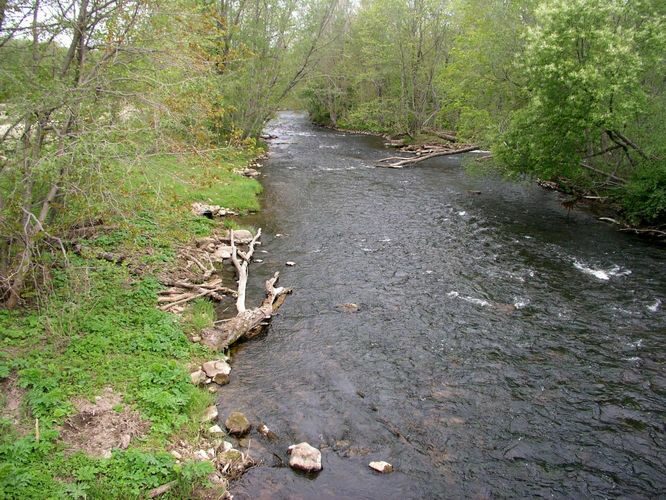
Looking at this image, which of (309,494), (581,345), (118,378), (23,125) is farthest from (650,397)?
Answer: (23,125)

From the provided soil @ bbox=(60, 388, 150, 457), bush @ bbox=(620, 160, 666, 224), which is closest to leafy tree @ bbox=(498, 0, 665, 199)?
bush @ bbox=(620, 160, 666, 224)

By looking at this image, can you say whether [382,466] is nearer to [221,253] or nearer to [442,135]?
[221,253]

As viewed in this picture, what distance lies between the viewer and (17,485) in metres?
5.75

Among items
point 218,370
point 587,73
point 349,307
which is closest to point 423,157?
point 587,73

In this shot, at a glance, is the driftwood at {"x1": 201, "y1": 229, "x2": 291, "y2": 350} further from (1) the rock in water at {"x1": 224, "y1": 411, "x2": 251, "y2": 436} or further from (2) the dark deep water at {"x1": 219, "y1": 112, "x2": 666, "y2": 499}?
(1) the rock in water at {"x1": 224, "y1": 411, "x2": 251, "y2": 436}

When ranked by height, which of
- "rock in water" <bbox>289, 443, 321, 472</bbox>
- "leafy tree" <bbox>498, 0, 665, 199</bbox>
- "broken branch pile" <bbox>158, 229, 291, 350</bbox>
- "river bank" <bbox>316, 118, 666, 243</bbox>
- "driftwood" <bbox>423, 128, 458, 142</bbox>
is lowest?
"rock in water" <bbox>289, 443, 321, 472</bbox>

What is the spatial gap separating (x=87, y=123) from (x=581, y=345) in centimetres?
1161

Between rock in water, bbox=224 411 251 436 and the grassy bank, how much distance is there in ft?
1.82

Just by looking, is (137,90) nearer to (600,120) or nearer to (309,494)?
(309,494)

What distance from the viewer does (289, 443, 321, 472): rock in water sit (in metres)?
7.40

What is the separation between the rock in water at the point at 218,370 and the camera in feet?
31.1

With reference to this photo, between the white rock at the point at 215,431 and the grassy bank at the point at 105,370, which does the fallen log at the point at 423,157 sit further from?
the white rock at the point at 215,431

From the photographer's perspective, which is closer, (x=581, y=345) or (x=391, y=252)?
(x=581, y=345)

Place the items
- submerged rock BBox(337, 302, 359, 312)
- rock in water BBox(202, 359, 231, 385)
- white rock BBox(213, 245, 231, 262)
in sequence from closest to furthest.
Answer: rock in water BBox(202, 359, 231, 385), submerged rock BBox(337, 302, 359, 312), white rock BBox(213, 245, 231, 262)
